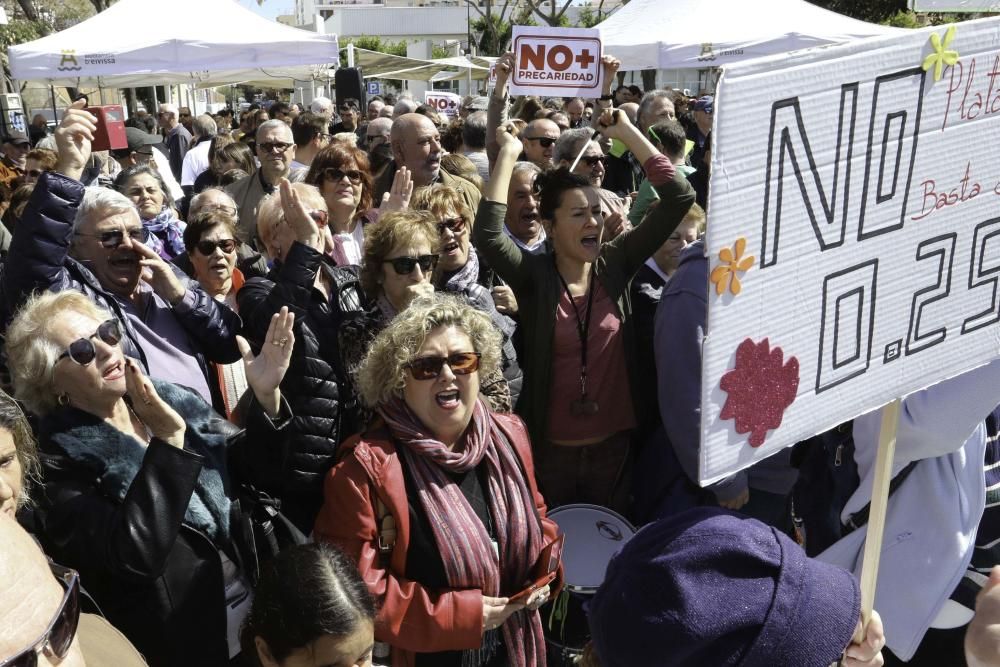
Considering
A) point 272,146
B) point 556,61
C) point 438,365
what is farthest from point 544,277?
point 272,146

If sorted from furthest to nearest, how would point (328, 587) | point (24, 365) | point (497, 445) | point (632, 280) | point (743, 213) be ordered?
point (632, 280)
point (497, 445)
point (24, 365)
point (328, 587)
point (743, 213)

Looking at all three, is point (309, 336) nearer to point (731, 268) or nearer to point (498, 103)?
point (731, 268)

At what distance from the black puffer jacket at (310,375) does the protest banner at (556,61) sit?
104 inches

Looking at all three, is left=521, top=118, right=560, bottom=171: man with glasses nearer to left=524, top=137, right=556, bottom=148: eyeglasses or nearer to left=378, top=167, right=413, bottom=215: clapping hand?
left=524, top=137, right=556, bottom=148: eyeglasses

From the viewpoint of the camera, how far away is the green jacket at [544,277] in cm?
334

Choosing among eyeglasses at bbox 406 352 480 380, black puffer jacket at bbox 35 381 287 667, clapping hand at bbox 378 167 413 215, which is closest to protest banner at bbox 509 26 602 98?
clapping hand at bbox 378 167 413 215

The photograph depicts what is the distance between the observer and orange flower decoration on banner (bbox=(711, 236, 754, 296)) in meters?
1.38

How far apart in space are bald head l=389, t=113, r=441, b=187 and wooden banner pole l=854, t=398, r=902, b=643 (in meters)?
3.87

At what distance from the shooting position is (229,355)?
3.32 metres

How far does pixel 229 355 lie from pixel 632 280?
64.3 inches

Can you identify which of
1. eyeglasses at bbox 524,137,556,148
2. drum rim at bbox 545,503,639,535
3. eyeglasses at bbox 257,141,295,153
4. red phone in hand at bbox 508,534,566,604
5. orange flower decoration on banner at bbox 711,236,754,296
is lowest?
drum rim at bbox 545,503,639,535

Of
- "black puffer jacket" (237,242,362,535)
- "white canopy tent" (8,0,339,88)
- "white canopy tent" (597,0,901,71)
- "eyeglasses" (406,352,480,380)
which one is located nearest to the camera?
"eyeglasses" (406,352,480,380)

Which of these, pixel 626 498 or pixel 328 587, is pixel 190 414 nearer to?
pixel 328 587

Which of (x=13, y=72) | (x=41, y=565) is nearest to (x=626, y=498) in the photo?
(x=41, y=565)
